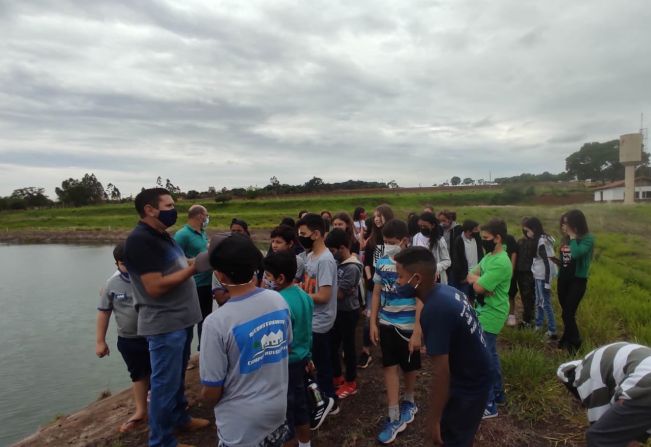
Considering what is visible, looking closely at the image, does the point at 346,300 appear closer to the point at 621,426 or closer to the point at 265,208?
the point at 621,426

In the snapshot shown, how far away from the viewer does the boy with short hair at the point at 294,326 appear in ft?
8.25

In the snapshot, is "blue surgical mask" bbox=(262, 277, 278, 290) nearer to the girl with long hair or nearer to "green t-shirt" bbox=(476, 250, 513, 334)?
"green t-shirt" bbox=(476, 250, 513, 334)

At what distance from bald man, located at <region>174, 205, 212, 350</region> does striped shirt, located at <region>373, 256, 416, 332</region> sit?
1.93 metres

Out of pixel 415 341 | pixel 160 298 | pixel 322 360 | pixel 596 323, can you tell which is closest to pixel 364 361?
pixel 322 360

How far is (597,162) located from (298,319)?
71803 millimetres

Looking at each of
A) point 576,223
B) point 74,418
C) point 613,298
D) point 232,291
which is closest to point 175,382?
point 232,291

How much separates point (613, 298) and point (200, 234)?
694cm

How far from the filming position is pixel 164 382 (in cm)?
271

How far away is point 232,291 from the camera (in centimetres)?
187

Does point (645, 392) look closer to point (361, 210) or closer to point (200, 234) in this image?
point (200, 234)

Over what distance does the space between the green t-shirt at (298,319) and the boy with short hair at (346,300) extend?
0.94 m

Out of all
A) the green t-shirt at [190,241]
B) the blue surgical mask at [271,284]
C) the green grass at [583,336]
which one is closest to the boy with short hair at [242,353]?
the blue surgical mask at [271,284]

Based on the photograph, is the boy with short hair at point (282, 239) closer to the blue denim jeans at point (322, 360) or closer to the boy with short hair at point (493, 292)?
the blue denim jeans at point (322, 360)

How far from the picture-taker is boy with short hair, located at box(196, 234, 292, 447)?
1.75 m
